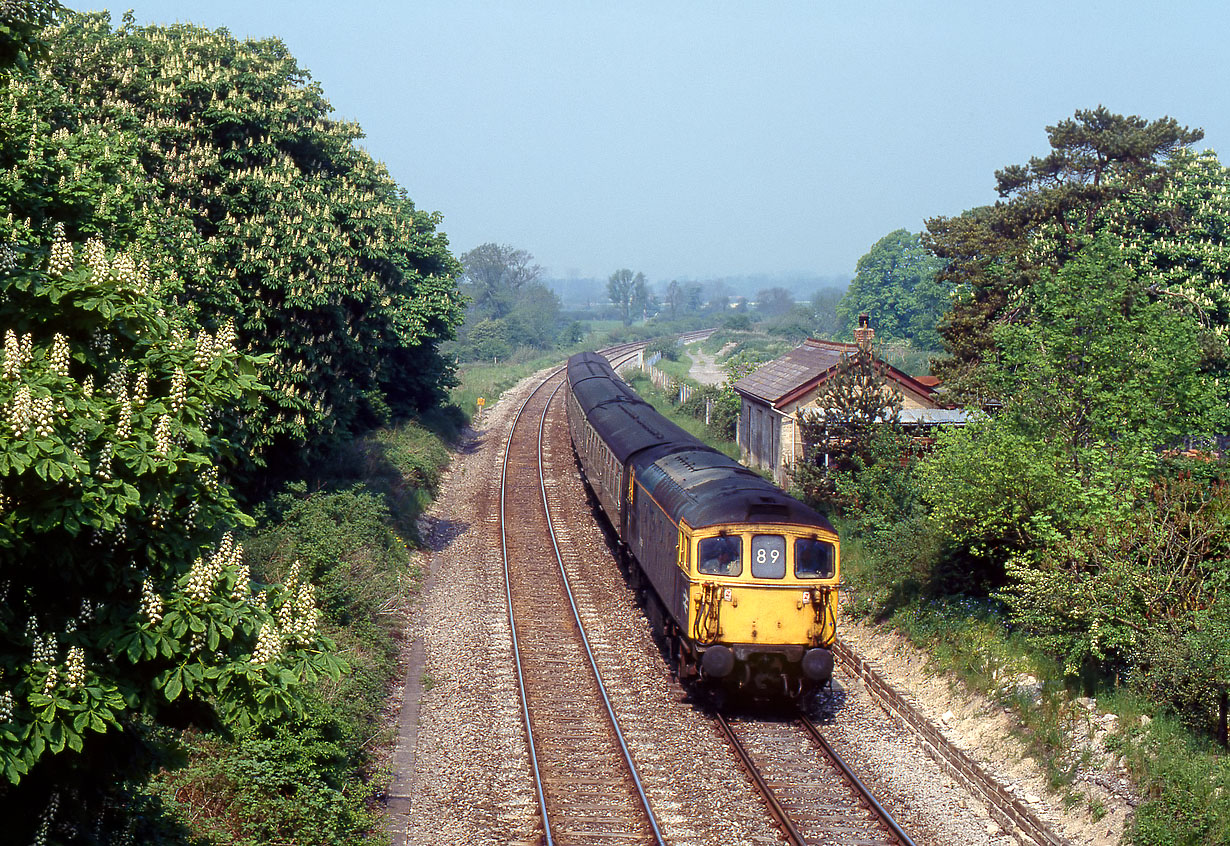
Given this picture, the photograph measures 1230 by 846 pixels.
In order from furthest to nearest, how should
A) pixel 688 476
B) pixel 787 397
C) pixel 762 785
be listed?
1. pixel 787 397
2. pixel 688 476
3. pixel 762 785

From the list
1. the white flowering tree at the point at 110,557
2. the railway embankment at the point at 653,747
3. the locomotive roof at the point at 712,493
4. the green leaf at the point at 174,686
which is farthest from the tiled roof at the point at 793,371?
the green leaf at the point at 174,686

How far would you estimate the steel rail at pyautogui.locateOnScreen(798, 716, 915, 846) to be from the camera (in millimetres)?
11065

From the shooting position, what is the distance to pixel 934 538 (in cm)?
1841

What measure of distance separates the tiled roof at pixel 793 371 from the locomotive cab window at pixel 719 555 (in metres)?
14.3

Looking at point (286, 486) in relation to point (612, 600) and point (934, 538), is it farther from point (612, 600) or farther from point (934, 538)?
point (934, 538)

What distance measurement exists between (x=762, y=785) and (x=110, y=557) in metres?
8.14

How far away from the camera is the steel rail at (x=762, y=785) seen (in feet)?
36.2

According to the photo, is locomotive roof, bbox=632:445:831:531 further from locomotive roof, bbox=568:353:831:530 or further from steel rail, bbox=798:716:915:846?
steel rail, bbox=798:716:915:846

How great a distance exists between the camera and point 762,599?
1416 cm

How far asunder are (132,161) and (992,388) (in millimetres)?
14584

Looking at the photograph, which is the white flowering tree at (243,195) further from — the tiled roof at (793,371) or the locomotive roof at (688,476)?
the tiled roof at (793,371)

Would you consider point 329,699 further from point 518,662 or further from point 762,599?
point 762,599

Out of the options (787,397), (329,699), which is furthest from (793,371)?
(329,699)

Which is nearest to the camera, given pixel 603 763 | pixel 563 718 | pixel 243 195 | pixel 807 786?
pixel 807 786
